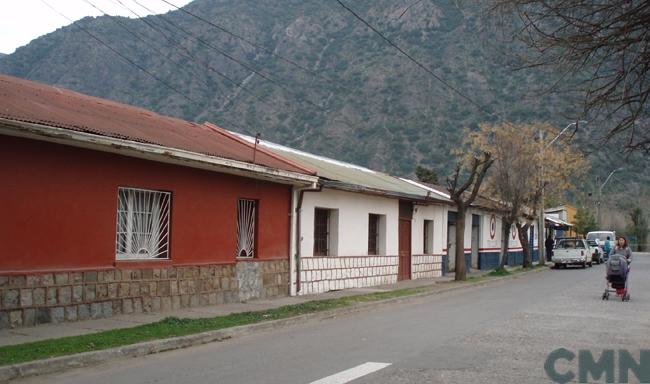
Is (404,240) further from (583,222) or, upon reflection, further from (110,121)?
(583,222)

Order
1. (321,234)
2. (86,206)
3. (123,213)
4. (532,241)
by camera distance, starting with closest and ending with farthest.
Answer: (86,206) → (123,213) → (321,234) → (532,241)

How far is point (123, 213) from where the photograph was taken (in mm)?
12867

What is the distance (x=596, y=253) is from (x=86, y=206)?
38.8m

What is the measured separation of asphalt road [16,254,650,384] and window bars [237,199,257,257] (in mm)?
3490

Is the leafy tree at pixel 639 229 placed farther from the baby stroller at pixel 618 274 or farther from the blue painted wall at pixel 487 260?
the baby stroller at pixel 618 274

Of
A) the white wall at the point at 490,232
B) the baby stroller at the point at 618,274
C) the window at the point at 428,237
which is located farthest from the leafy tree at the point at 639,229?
the baby stroller at the point at 618,274

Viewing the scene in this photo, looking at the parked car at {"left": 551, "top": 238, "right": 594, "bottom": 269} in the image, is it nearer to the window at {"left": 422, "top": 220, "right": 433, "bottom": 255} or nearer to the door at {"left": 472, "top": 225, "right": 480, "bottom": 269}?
the door at {"left": 472, "top": 225, "right": 480, "bottom": 269}

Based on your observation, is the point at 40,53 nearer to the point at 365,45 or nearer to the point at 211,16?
the point at 211,16

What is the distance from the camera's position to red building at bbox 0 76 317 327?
10656 millimetres

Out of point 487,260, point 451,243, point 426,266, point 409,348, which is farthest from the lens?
point 487,260

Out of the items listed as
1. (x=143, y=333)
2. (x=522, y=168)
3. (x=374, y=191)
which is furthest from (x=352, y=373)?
(x=522, y=168)

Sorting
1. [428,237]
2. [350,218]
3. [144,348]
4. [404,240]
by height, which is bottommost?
[144,348]

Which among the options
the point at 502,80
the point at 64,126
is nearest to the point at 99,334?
the point at 64,126

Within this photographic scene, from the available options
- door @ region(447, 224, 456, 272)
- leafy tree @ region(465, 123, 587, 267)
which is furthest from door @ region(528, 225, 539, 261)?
door @ region(447, 224, 456, 272)
